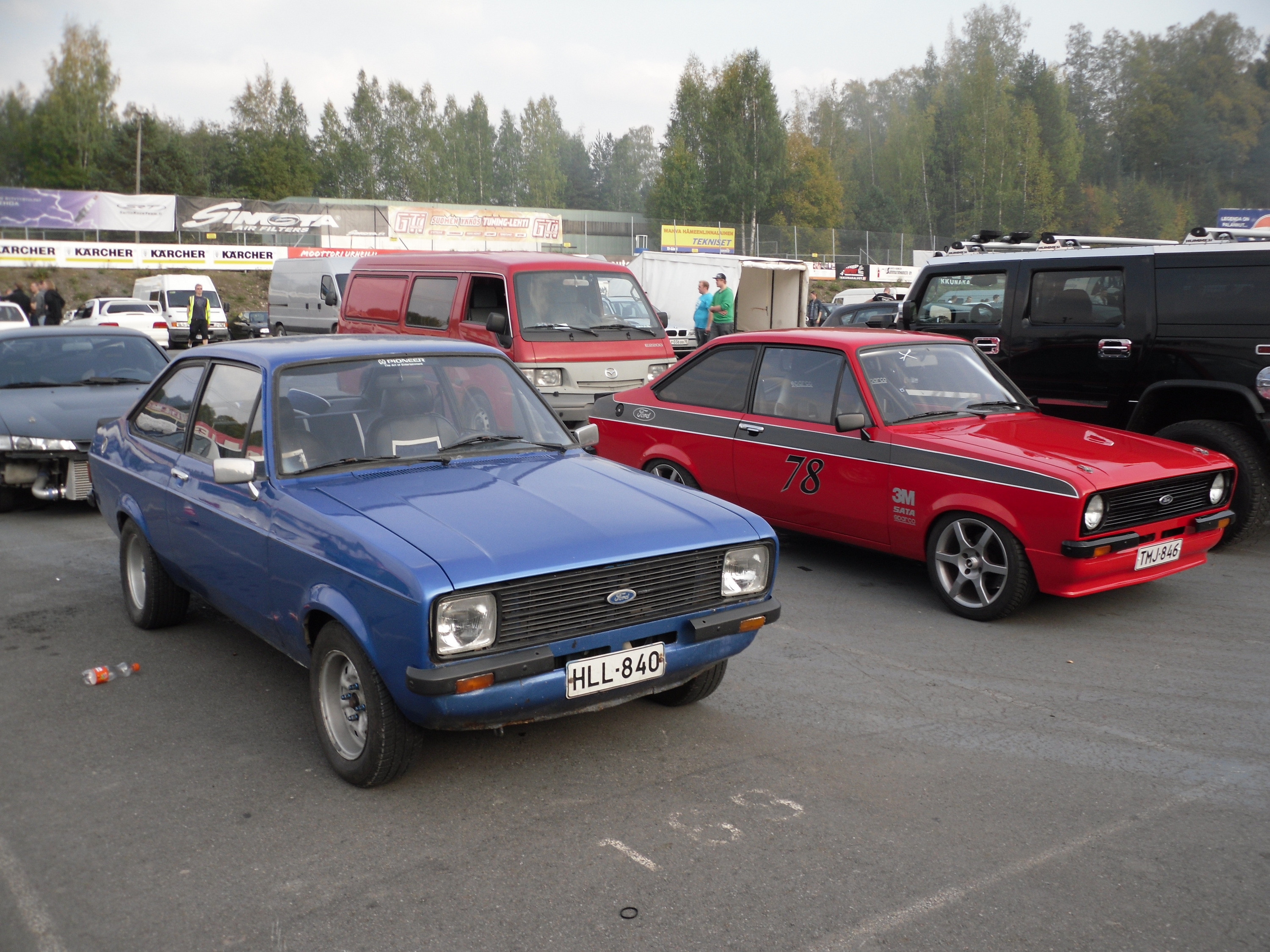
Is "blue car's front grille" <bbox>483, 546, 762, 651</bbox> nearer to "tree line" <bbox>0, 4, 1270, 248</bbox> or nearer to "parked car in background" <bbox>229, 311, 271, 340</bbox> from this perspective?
"parked car in background" <bbox>229, 311, 271, 340</bbox>

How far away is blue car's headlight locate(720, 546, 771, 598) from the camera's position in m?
3.92

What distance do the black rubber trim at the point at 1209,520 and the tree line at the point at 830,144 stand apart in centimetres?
6468

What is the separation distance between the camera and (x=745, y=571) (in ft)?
13.1

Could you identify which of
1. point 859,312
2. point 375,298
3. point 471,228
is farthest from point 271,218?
point 375,298

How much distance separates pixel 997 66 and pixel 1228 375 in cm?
8337

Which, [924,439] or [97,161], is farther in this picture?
[97,161]

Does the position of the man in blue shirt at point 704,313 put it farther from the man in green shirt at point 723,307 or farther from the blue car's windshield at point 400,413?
the blue car's windshield at point 400,413

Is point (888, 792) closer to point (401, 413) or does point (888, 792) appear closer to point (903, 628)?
point (903, 628)

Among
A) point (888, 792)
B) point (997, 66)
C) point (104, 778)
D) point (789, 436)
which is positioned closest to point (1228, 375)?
point (789, 436)

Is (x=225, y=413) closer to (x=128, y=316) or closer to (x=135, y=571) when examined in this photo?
(x=135, y=571)

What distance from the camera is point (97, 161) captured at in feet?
199

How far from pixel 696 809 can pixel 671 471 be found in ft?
13.9

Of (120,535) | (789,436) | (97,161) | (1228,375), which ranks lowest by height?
(120,535)

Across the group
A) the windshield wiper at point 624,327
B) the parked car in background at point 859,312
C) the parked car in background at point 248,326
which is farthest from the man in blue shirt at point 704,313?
the parked car in background at point 248,326
